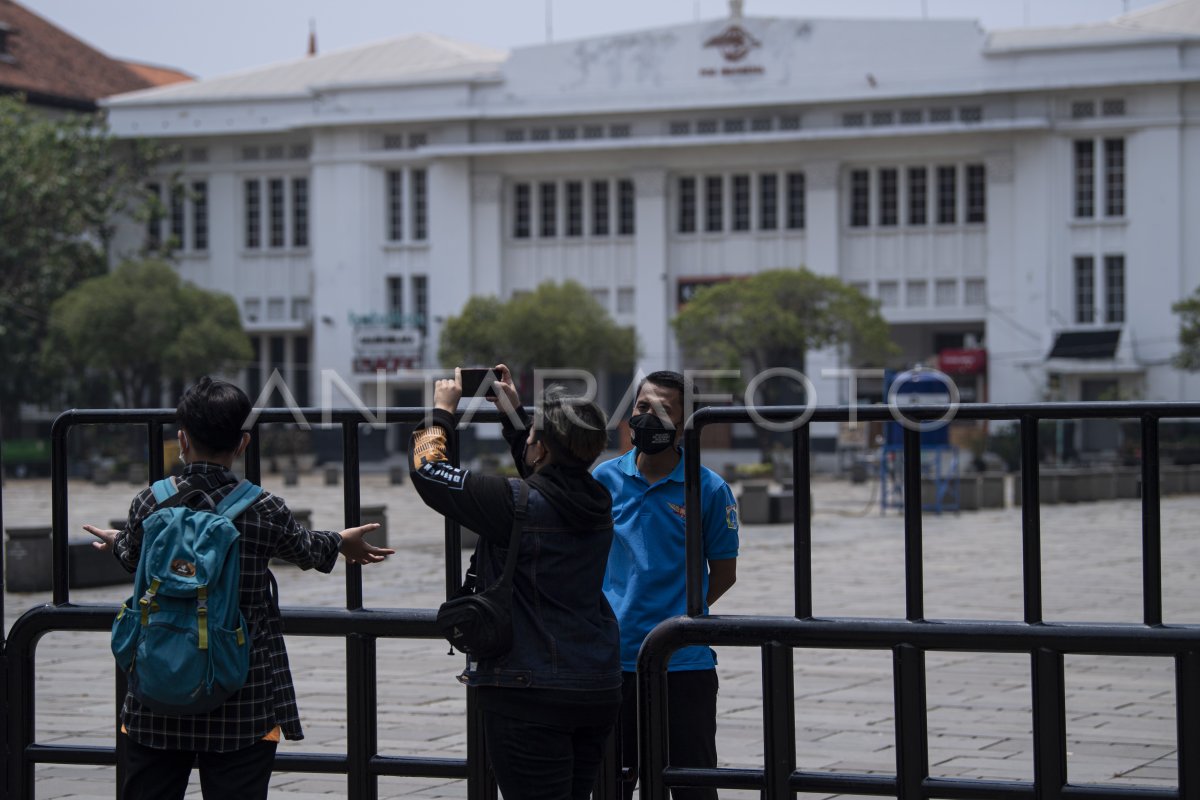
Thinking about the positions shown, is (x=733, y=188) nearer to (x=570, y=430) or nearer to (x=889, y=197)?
(x=889, y=197)

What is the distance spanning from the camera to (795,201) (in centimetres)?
6094

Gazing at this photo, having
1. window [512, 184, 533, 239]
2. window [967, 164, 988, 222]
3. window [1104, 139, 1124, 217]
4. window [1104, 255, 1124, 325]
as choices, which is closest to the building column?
window [512, 184, 533, 239]

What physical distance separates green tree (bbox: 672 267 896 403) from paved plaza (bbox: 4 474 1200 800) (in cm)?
3043

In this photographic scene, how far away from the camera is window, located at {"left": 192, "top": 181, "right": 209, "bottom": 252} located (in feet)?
218

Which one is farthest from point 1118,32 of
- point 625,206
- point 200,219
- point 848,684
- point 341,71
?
point 848,684

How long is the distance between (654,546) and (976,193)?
56793mm

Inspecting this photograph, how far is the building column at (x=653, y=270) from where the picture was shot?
60.8 m

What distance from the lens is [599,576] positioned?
4398mm

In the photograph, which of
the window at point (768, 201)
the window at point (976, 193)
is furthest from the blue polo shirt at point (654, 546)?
the window at point (768, 201)

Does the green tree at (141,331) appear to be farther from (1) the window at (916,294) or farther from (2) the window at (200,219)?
(1) the window at (916,294)

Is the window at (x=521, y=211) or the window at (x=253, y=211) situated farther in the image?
the window at (x=253, y=211)

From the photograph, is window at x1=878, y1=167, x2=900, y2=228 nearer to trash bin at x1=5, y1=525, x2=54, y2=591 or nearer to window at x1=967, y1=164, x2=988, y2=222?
window at x1=967, y1=164, x2=988, y2=222

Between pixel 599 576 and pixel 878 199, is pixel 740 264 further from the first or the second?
pixel 599 576

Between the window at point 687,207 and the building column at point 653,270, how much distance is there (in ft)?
3.55
